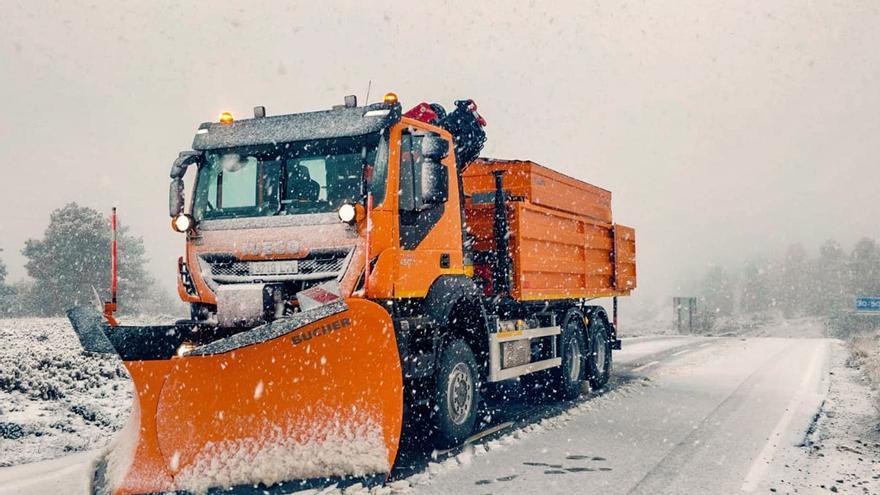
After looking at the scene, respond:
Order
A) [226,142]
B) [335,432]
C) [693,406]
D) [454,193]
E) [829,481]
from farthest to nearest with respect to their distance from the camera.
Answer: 1. [693,406]
2. [454,193]
3. [226,142]
4. [829,481]
5. [335,432]

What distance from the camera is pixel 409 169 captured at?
6023mm

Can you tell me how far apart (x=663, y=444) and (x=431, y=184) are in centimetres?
336

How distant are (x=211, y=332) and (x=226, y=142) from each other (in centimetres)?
189

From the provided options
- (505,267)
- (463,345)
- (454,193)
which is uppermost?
(454,193)

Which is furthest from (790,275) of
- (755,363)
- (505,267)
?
(505,267)

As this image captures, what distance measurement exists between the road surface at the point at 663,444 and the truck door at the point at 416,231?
1.61 meters

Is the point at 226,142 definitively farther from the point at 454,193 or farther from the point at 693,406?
the point at 693,406

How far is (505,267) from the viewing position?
792cm

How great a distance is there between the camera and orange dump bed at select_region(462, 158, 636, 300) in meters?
8.04

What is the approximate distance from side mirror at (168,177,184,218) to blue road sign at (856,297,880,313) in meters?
37.9

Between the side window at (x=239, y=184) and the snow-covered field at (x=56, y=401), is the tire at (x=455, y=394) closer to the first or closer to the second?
the side window at (x=239, y=184)

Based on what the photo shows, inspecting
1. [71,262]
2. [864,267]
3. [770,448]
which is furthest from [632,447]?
[864,267]

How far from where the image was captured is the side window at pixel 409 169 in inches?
235

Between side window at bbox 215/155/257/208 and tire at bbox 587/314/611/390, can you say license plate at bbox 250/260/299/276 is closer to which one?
side window at bbox 215/155/257/208
